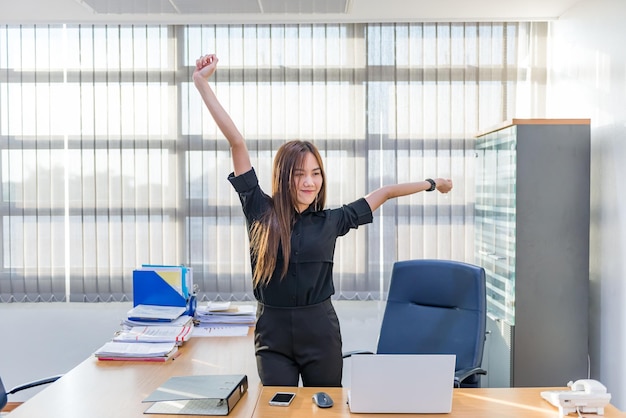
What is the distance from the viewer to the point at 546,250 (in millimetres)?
3217

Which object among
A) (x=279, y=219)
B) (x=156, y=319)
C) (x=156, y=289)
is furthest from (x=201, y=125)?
(x=279, y=219)

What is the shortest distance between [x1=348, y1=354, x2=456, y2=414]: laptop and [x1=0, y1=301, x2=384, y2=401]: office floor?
2373 mm

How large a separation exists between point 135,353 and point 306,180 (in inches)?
40.7

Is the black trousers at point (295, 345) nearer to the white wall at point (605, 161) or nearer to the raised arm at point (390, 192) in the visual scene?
the raised arm at point (390, 192)

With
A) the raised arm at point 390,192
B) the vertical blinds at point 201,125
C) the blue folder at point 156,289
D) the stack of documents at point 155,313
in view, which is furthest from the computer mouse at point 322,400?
the vertical blinds at point 201,125

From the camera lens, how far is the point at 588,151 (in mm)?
3186

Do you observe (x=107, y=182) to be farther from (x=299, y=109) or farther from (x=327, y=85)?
(x=327, y=85)

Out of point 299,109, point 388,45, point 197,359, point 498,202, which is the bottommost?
point 197,359

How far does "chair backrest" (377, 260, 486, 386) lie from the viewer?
2514 mm

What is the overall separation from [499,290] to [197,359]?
6.40 ft

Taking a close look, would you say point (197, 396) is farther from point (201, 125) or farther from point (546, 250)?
point (201, 125)

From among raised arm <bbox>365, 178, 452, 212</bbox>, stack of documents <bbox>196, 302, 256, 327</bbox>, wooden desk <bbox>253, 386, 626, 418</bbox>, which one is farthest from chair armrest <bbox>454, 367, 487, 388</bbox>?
stack of documents <bbox>196, 302, 256, 327</bbox>

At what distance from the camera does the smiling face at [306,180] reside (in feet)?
6.86

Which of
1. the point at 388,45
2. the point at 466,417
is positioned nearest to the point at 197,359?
the point at 466,417
